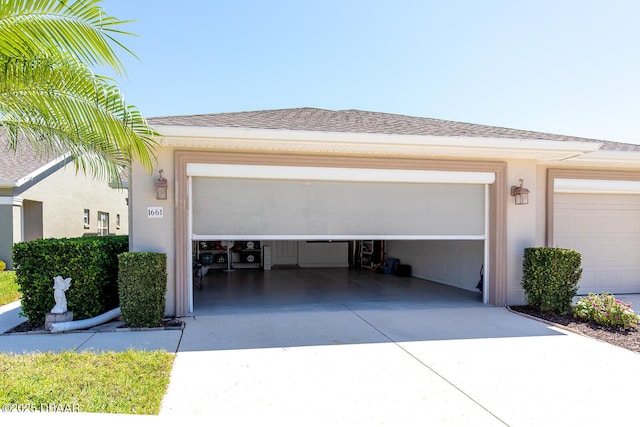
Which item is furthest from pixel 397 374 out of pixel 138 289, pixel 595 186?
pixel 595 186

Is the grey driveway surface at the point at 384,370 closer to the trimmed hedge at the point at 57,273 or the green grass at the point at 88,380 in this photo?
the green grass at the point at 88,380

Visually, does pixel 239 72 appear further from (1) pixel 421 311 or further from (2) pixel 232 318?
(1) pixel 421 311

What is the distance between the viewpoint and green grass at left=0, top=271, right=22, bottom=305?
306 inches

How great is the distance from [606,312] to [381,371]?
4.32 meters

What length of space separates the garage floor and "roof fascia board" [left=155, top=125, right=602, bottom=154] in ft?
10.3

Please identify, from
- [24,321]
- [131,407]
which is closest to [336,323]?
[131,407]

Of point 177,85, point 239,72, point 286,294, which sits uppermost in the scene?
point 239,72

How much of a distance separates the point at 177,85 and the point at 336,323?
7590 millimetres

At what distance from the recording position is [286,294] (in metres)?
8.92

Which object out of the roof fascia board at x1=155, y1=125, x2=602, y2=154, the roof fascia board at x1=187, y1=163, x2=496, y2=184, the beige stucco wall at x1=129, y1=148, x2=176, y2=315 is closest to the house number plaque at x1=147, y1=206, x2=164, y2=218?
the beige stucco wall at x1=129, y1=148, x2=176, y2=315

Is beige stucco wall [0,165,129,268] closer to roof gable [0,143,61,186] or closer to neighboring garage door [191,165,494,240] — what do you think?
roof gable [0,143,61,186]

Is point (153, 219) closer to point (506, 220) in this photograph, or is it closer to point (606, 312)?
point (506, 220)

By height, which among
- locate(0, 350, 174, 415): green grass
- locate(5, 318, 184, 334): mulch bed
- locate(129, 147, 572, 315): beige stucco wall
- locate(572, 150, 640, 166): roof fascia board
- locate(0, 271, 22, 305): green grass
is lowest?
locate(0, 271, 22, 305): green grass

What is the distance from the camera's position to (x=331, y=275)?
502 inches
